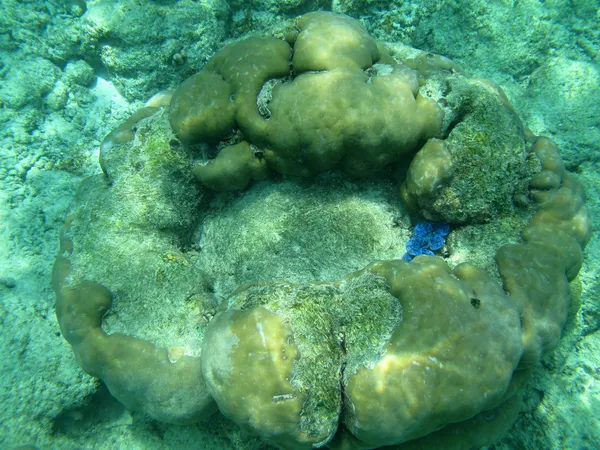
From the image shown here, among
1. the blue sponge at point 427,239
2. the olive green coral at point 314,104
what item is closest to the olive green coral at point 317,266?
the olive green coral at point 314,104

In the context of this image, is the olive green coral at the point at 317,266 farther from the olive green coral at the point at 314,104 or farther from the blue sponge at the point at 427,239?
the blue sponge at the point at 427,239

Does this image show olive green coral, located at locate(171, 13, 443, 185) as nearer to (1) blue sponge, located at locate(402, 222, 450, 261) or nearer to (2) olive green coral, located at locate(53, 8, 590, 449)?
(2) olive green coral, located at locate(53, 8, 590, 449)

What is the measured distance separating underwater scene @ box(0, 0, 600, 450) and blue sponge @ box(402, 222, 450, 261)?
0.10 ft

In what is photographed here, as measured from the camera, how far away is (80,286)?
3.36 metres

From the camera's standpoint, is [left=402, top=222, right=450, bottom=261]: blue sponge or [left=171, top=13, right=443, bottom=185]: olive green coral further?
[left=402, top=222, right=450, bottom=261]: blue sponge

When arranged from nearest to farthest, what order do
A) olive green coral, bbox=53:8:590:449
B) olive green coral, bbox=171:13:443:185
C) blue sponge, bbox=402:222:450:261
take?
olive green coral, bbox=53:8:590:449, olive green coral, bbox=171:13:443:185, blue sponge, bbox=402:222:450:261

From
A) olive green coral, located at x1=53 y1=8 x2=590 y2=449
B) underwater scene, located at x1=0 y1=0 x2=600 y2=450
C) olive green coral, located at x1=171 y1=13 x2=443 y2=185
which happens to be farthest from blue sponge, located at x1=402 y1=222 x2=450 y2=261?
olive green coral, located at x1=171 y1=13 x2=443 y2=185

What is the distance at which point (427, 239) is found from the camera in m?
3.47

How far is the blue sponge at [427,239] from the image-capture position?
3441mm

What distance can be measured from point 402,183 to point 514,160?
103 centimetres

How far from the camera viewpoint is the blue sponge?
3441mm

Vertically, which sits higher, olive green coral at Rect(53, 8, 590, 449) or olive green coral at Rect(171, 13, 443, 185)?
olive green coral at Rect(171, 13, 443, 185)

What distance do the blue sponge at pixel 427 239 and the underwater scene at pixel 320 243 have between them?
1.2 inches

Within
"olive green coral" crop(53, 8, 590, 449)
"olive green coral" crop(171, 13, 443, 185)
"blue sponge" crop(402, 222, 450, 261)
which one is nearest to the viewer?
"olive green coral" crop(53, 8, 590, 449)
